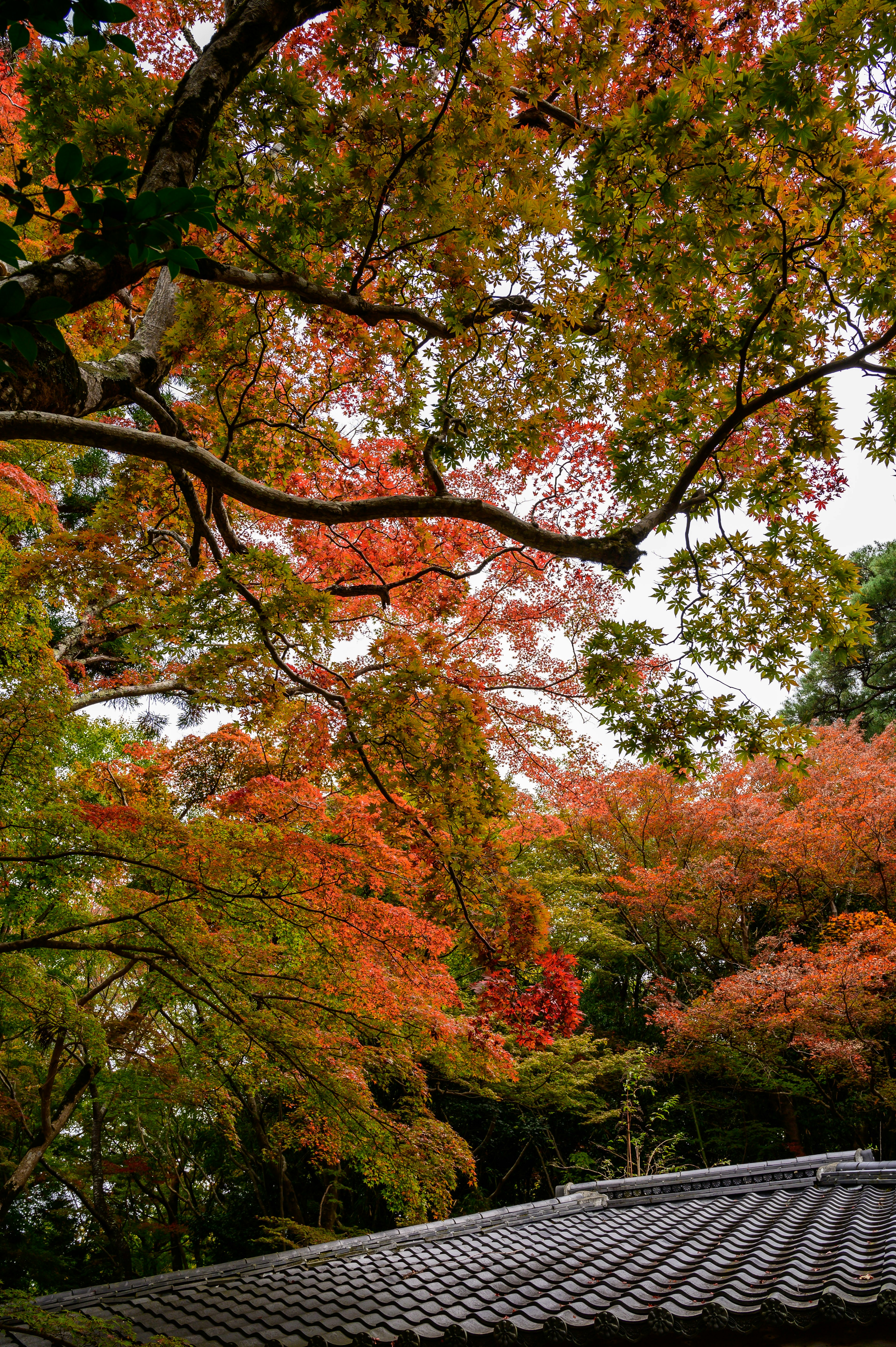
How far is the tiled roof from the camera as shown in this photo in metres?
2.96

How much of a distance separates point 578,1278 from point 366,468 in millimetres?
6153

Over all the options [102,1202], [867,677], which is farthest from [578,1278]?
[867,677]

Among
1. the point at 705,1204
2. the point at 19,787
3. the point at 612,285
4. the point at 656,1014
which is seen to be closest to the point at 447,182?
the point at 612,285

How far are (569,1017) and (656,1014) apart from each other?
26.6ft

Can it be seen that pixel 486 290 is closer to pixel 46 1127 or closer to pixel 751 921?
pixel 46 1127

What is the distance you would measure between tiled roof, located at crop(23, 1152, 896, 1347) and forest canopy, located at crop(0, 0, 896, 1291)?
73 centimetres

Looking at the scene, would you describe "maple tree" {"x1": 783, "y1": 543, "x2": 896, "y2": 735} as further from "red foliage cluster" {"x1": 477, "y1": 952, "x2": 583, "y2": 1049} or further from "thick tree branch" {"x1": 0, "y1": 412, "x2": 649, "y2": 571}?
"thick tree branch" {"x1": 0, "y1": 412, "x2": 649, "y2": 571}

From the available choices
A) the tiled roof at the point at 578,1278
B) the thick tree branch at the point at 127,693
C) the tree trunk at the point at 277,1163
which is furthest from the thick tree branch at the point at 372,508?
the tree trunk at the point at 277,1163

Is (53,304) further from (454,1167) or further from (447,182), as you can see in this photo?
(454,1167)

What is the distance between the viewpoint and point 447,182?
351 centimetres

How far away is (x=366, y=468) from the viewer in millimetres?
6863

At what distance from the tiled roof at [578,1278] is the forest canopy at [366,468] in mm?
730

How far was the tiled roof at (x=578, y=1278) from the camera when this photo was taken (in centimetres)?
296

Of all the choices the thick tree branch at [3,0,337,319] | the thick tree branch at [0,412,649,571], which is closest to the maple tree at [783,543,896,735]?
the thick tree branch at [0,412,649,571]
